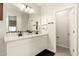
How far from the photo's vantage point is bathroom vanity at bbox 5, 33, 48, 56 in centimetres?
197

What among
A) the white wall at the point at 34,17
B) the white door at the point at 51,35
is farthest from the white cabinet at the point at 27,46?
the white wall at the point at 34,17

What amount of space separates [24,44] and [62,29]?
267cm

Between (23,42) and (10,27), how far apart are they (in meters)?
0.77

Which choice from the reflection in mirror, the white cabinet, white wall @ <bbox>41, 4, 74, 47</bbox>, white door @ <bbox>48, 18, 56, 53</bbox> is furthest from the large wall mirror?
the white cabinet

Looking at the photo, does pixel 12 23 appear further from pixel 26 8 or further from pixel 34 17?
pixel 34 17

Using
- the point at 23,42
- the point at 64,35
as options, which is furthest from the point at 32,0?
the point at 64,35

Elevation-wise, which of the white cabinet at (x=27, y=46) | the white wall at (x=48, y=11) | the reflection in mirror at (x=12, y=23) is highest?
the white wall at (x=48, y=11)

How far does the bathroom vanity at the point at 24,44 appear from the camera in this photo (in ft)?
6.47

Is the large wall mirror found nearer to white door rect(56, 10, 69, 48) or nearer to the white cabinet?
the white cabinet

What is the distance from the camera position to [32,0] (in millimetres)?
884

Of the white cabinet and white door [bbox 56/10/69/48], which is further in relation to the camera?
white door [bbox 56/10/69/48]

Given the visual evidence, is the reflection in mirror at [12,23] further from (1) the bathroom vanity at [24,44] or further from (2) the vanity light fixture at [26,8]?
(2) the vanity light fixture at [26,8]

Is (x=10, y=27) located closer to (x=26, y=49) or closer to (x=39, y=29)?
(x=26, y=49)

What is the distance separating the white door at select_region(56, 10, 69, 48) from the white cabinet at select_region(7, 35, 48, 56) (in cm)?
136
